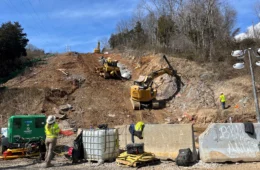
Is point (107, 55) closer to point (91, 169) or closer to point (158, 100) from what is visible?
point (158, 100)

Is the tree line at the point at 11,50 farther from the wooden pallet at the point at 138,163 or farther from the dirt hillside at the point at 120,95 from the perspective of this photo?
the wooden pallet at the point at 138,163

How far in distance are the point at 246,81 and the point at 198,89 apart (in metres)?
3.81

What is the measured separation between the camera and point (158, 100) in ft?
81.9

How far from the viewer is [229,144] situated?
9.44 m

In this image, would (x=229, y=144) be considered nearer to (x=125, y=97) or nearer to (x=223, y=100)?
(x=223, y=100)

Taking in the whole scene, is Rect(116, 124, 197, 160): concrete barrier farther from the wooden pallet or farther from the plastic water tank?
the plastic water tank

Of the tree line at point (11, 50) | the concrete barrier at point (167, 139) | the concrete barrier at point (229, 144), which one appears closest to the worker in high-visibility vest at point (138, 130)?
the concrete barrier at point (167, 139)

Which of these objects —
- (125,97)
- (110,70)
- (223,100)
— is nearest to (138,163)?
(223,100)

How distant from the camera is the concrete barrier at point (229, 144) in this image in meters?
9.30

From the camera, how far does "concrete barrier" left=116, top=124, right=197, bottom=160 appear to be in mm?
9992

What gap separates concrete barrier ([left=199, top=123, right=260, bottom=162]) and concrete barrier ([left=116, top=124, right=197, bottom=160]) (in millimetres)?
499

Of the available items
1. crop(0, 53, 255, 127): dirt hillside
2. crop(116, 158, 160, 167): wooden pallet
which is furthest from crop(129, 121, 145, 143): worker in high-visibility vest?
crop(0, 53, 255, 127): dirt hillside

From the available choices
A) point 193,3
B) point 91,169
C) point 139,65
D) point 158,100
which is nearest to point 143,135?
point 91,169

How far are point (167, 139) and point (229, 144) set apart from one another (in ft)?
6.69
